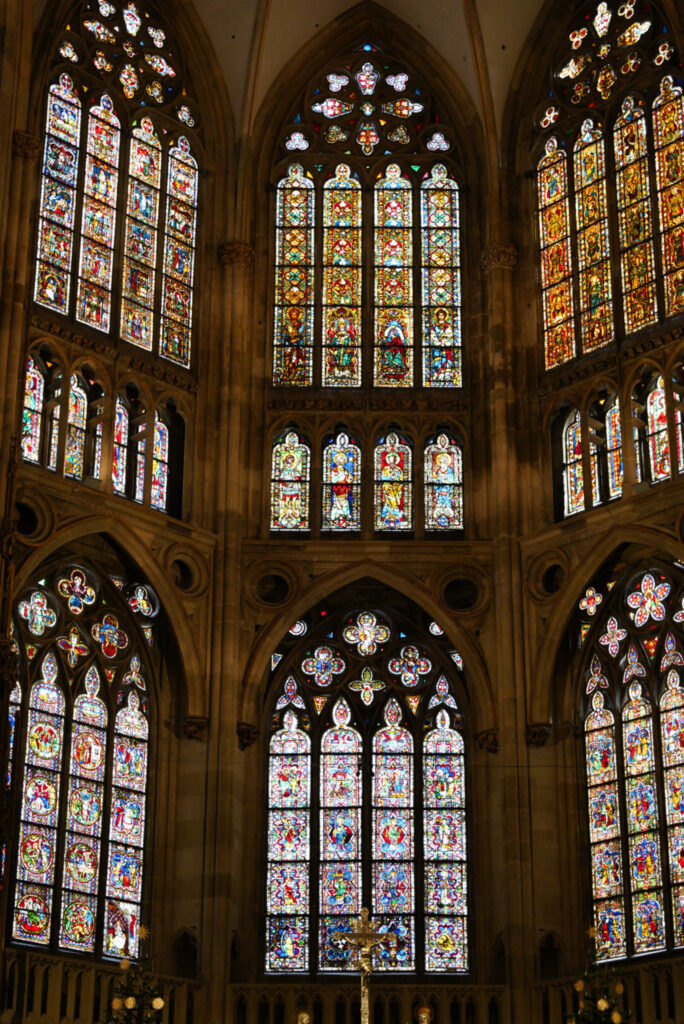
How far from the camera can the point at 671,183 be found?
26609 mm

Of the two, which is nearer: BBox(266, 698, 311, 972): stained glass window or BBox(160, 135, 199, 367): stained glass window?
BBox(266, 698, 311, 972): stained glass window

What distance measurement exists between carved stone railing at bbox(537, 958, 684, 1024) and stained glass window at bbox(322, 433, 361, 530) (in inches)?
280

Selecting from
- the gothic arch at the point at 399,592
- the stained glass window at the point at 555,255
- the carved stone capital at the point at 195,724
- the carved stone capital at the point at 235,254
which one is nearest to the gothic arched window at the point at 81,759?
the carved stone capital at the point at 195,724

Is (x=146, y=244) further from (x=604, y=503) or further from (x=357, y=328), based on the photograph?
(x=604, y=503)

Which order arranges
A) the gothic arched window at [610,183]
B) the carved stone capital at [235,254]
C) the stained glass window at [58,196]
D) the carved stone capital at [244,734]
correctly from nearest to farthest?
the carved stone capital at [244,734] → the stained glass window at [58,196] → the gothic arched window at [610,183] → the carved stone capital at [235,254]

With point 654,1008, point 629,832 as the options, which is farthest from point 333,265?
point 654,1008

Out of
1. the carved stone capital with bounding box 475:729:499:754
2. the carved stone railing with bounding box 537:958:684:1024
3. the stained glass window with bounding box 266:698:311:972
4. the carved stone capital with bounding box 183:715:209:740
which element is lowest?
the carved stone railing with bounding box 537:958:684:1024

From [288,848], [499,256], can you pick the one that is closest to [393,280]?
[499,256]

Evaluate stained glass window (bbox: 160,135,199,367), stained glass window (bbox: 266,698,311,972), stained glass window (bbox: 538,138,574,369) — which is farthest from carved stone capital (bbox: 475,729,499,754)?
stained glass window (bbox: 160,135,199,367)

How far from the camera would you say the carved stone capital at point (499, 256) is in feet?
90.3

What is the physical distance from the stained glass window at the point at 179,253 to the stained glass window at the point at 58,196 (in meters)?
1.60

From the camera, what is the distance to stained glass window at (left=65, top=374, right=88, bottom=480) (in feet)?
82.9

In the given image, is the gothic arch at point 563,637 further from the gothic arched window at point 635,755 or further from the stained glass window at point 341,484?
the stained glass window at point 341,484

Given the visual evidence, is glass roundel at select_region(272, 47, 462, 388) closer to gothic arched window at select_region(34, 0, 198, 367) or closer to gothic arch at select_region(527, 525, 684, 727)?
gothic arched window at select_region(34, 0, 198, 367)
